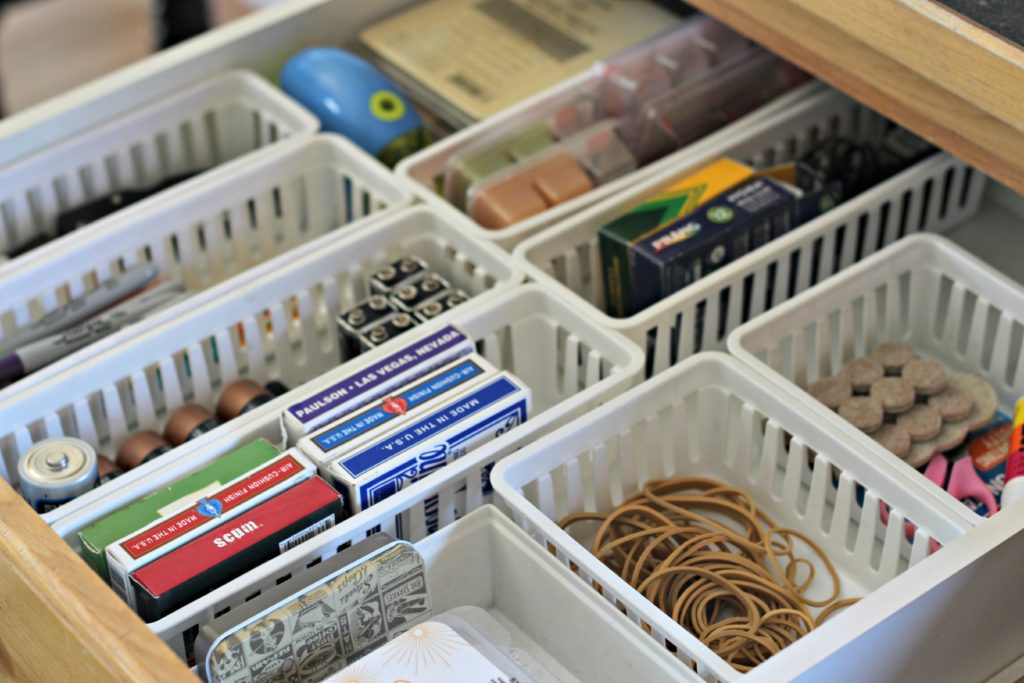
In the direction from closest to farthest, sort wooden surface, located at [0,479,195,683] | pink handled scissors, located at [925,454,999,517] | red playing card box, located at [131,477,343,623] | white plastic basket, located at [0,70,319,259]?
1. wooden surface, located at [0,479,195,683]
2. red playing card box, located at [131,477,343,623]
3. pink handled scissors, located at [925,454,999,517]
4. white plastic basket, located at [0,70,319,259]

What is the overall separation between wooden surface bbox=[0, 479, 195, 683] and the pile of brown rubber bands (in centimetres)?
39

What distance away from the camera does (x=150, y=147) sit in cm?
156

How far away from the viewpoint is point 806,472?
1.29 metres

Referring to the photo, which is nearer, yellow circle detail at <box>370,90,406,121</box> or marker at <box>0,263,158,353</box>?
marker at <box>0,263,158,353</box>

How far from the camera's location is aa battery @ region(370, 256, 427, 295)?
1.34 meters

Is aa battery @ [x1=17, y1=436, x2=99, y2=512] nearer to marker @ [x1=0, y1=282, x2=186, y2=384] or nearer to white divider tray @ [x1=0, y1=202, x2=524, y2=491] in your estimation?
white divider tray @ [x1=0, y1=202, x2=524, y2=491]

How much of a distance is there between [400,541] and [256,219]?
56 centimetres

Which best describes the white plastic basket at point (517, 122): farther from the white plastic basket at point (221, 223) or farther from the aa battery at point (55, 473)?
the aa battery at point (55, 473)

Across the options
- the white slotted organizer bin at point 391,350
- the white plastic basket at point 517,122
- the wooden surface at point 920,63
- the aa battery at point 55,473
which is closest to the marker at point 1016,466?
the wooden surface at point 920,63

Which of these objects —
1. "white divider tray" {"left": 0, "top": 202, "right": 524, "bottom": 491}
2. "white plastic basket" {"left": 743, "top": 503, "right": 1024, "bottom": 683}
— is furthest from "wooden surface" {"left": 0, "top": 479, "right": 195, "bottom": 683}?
"white plastic basket" {"left": 743, "top": 503, "right": 1024, "bottom": 683}

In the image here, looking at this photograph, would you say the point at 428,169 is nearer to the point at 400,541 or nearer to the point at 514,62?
the point at 514,62

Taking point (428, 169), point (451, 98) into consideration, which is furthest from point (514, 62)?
point (428, 169)

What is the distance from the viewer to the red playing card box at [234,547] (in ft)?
3.37

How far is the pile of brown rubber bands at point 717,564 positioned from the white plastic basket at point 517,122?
0.28 meters
